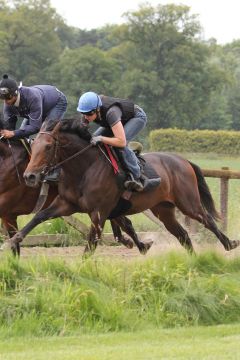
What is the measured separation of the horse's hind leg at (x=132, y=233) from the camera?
1113cm

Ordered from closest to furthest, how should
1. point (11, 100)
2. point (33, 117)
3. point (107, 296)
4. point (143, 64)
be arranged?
1. point (107, 296)
2. point (11, 100)
3. point (33, 117)
4. point (143, 64)

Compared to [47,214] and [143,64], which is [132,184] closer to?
[47,214]

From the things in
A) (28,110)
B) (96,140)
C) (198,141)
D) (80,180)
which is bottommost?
Result: (198,141)

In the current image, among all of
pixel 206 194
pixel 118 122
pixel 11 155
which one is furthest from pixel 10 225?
pixel 206 194

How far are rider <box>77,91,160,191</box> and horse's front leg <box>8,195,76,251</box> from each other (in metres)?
0.82

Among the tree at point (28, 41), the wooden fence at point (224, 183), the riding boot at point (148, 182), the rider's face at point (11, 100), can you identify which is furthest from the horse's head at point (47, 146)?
the tree at point (28, 41)

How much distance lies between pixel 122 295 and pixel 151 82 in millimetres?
75253

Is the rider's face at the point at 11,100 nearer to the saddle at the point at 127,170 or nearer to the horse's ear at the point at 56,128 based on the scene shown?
the horse's ear at the point at 56,128

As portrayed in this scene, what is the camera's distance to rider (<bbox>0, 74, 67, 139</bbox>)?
32.1 ft

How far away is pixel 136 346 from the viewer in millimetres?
6566

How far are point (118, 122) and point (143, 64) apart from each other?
2986 inches

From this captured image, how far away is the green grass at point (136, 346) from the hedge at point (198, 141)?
55.7 metres

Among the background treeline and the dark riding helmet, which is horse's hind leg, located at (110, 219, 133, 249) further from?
the background treeline

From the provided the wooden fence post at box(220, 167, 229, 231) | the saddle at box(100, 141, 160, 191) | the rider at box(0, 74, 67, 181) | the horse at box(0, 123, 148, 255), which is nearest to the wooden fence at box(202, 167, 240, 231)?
the wooden fence post at box(220, 167, 229, 231)
